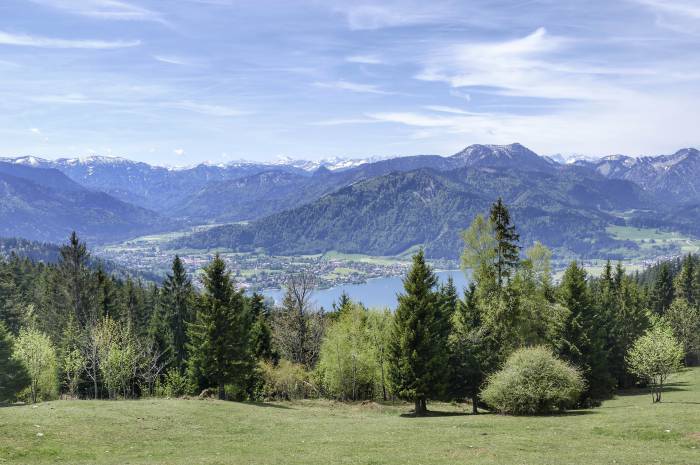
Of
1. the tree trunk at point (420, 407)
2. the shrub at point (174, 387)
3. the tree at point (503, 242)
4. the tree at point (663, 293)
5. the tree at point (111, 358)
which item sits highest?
the tree at point (503, 242)

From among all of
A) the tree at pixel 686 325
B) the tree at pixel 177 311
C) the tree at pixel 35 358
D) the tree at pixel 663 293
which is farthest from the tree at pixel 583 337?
the tree at pixel 663 293

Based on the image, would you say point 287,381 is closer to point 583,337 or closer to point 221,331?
point 221,331

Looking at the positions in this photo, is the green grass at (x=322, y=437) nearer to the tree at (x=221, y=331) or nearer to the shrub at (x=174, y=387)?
the tree at (x=221, y=331)

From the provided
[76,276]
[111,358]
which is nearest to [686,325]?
[111,358]

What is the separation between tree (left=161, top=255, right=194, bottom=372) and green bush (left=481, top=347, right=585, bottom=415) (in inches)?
2036

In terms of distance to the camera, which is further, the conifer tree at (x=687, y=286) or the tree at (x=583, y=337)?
the conifer tree at (x=687, y=286)

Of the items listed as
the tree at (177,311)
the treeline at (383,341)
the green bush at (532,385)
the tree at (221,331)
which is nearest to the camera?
the green bush at (532,385)

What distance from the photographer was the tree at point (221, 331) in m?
57.3

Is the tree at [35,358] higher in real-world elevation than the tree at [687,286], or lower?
lower

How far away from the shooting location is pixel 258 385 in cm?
7019

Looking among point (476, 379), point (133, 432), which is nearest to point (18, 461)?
point (133, 432)

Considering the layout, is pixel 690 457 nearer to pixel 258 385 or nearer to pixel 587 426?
pixel 587 426

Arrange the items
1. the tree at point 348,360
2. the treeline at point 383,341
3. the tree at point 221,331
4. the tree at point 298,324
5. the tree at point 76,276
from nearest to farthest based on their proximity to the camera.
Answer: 1. the treeline at point 383,341
2. the tree at point 221,331
3. the tree at point 348,360
4. the tree at point 76,276
5. the tree at point 298,324

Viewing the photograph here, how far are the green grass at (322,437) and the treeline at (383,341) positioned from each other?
29.2 ft
